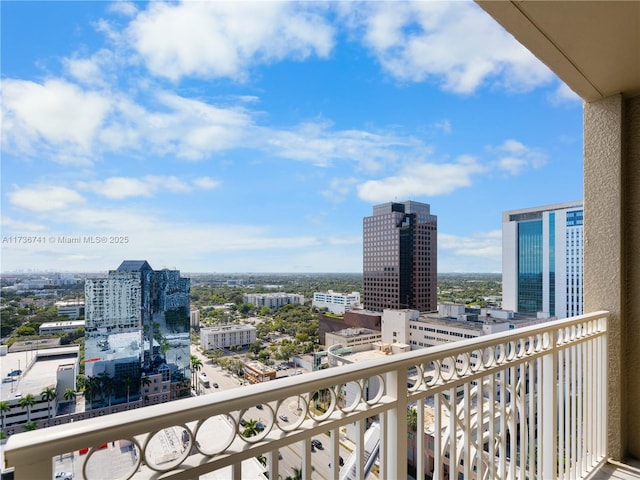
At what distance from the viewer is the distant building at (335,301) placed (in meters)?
2.38

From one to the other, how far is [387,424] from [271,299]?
1024 mm

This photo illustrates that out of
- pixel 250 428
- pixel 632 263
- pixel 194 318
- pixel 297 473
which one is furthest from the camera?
pixel 632 263

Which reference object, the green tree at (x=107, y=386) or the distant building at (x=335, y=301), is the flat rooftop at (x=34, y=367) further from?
the distant building at (x=335, y=301)

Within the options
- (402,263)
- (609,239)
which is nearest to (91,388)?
(402,263)

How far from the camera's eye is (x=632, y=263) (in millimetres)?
2209

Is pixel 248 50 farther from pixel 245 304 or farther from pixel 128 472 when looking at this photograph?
pixel 128 472

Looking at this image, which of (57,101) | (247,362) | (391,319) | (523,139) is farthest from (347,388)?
(523,139)

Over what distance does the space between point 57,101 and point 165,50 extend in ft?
2.87

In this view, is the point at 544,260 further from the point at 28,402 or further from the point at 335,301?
the point at 28,402

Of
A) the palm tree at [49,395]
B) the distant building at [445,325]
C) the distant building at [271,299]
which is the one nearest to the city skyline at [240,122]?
the distant building at [271,299]

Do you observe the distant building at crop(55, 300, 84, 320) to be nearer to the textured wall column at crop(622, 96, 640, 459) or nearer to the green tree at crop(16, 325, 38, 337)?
the green tree at crop(16, 325, 38, 337)

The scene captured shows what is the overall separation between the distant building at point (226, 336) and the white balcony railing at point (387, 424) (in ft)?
2.52

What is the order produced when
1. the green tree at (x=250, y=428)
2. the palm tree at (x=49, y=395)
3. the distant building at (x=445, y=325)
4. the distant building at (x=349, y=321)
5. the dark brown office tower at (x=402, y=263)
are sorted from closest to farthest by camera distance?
the green tree at (x=250, y=428) < the palm tree at (x=49, y=395) < the distant building at (x=445, y=325) < the distant building at (x=349, y=321) < the dark brown office tower at (x=402, y=263)

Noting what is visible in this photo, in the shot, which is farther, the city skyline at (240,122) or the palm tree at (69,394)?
the city skyline at (240,122)
